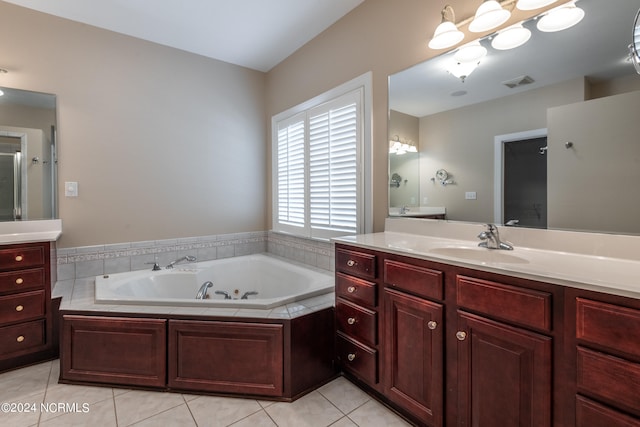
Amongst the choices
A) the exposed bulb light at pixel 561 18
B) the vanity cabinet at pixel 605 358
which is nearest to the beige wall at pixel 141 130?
the exposed bulb light at pixel 561 18

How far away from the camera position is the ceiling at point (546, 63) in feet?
4.18

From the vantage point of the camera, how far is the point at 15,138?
229cm

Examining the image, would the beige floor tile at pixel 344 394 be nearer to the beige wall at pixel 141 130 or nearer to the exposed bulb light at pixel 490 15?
the beige wall at pixel 141 130

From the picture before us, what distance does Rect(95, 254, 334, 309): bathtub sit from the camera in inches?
77.7

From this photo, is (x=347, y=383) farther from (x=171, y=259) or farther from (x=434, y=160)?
(x=171, y=259)

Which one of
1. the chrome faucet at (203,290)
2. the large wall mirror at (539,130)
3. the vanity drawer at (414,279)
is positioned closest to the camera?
the large wall mirror at (539,130)

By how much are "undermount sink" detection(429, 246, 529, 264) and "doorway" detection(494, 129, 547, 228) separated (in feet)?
0.66

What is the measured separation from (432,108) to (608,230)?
1.13 m

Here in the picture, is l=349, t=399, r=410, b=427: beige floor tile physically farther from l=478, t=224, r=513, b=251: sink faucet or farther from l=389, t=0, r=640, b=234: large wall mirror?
l=389, t=0, r=640, b=234: large wall mirror

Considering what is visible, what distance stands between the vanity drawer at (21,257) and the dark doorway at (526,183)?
9.83 ft

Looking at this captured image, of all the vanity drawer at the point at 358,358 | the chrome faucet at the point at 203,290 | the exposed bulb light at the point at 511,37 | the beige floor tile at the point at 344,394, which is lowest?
the beige floor tile at the point at 344,394

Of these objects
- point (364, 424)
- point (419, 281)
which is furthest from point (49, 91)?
point (364, 424)

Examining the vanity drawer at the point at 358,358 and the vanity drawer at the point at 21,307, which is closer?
the vanity drawer at the point at 358,358

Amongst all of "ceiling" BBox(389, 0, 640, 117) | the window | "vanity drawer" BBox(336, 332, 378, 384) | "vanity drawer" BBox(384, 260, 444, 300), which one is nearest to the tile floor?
"vanity drawer" BBox(336, 332, 378, 384)
